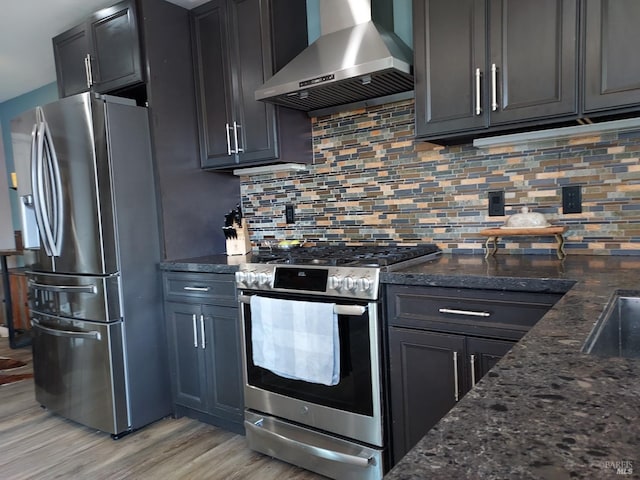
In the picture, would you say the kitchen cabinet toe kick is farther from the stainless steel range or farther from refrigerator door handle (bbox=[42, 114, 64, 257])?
refrigerator door handle (bbox=[42, 114, 64, 257])

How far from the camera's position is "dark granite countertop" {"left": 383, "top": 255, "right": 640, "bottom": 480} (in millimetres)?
450

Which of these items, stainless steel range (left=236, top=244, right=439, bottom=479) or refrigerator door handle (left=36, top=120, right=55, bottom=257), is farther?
refrigerator door handle (left=36, top=120, right=55, bottom=257)

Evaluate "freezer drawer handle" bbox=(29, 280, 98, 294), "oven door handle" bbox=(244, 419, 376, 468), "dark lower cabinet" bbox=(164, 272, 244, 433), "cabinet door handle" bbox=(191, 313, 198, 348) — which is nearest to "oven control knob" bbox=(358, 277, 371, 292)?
"oven door handle" bbox=(244, 419, 376, 468)

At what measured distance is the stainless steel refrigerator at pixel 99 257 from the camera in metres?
2.40

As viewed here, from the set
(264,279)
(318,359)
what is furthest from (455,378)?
(264,279)

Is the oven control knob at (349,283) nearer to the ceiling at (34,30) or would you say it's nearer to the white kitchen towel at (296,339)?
the white kitchen towel at (296,339)

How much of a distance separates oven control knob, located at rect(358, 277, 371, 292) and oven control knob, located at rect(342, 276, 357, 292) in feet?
0.08

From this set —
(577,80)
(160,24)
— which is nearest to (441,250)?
(577,80)

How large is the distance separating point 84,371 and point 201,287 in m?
0.82

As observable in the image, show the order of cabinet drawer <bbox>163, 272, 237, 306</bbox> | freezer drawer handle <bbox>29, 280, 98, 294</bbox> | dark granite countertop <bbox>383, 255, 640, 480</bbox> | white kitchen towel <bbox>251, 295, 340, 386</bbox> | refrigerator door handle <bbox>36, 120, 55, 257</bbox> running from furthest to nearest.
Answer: refrigerator door handle <bbox>36, 120, 55, 257</bbox>
freezer drawer handle <bbox>29, 280, 98, 294</bbox>
cabinet drawer <bbox>163, 272, 237, 306</bbox>
white kitchen towel <bbox>251, 295, 340, 386</bbox>
dark granite countertop <bbox>383, 255, 640, 480</bbox>

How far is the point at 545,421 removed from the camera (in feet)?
1.77

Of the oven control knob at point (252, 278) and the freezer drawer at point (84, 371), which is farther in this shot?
the freezer drawer at point (84, 371)

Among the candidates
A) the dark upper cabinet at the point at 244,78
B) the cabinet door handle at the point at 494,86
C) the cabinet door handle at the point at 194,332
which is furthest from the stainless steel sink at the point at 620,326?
the cabinet door handle at the point at 194,332

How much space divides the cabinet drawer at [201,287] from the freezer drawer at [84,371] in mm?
332
